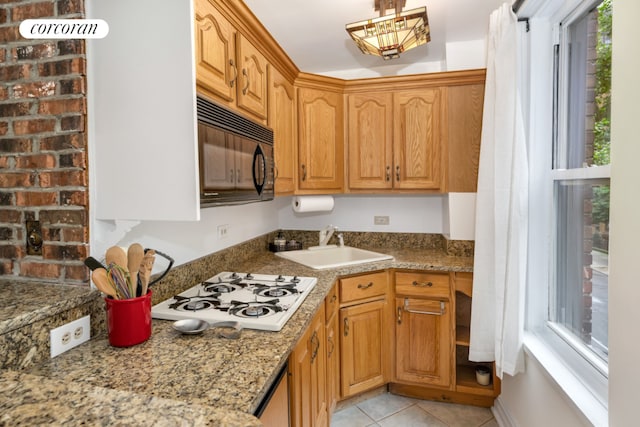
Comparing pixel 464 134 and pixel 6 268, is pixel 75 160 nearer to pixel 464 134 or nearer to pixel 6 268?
pixel 6 268

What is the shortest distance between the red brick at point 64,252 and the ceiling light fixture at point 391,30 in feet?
4.78

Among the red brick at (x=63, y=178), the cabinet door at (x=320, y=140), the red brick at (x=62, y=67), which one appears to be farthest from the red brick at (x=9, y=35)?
the cabinet door at (x=320, y=140)

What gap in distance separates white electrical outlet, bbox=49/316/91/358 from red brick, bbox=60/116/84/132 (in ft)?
2.03

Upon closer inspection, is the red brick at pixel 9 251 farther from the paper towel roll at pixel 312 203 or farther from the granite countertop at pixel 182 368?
the paper towel roll at pixel 312 203

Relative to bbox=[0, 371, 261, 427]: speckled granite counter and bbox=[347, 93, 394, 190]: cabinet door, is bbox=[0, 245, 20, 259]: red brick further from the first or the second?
bbox=[347, 93, 394, 190]: cabinet door

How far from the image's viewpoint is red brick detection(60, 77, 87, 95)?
1153mm

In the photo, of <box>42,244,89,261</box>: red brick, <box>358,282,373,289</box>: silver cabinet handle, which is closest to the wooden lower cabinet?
<box>358,282,373,289</box>: silver cabinet handle

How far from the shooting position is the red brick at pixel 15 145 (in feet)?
3.93

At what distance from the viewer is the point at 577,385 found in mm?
1312

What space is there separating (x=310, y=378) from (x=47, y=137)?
134cm

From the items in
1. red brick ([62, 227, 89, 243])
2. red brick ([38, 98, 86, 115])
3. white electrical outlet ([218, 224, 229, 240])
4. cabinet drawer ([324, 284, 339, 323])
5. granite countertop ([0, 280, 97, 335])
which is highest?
red brick ([38, 98, 86, 115])

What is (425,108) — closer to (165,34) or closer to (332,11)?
(332,11)

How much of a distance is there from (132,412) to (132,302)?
48cm

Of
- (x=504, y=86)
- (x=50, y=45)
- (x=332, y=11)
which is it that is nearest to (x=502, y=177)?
(x=504, y=86)
